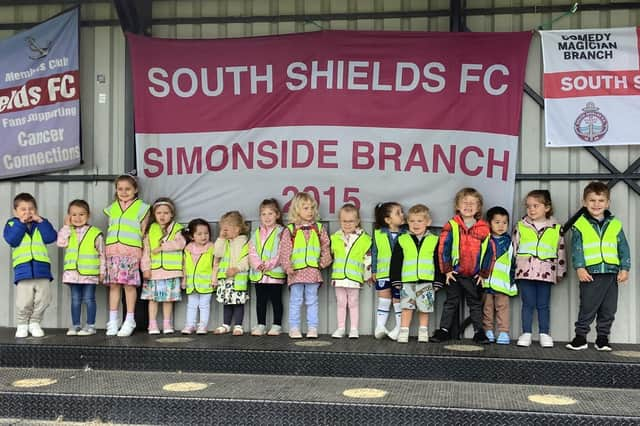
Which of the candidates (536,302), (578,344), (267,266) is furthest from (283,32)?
(578,344)

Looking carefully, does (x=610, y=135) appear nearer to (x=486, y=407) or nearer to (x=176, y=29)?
(x=486, y=407)

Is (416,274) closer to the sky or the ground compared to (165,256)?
closer to the ground

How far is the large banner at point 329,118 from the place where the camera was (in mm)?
7254

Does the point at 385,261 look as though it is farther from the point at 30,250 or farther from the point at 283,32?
the point at 30,250

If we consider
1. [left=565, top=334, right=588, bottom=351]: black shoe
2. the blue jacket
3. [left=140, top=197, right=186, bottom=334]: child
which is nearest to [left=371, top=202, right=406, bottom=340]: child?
[left=565, top=334, right=588, bottom=351]: black shoe

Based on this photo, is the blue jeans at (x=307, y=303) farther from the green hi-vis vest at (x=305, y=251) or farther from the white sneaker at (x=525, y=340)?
the white sneaker at (x=525, y=340)

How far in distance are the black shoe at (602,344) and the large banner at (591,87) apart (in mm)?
A: 1735

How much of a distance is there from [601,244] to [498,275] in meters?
0.88

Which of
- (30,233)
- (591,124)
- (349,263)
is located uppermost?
(591,124)

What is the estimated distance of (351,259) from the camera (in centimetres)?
720

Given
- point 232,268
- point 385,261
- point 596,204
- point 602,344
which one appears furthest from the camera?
point 232,268

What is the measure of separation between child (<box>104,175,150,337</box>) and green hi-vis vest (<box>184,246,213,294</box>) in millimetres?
452

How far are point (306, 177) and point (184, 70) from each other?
5.20 ft

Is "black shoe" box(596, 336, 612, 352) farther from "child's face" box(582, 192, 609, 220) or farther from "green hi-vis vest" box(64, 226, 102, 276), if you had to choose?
"green hi-vis vest" box(64, 226, 102, 276)
